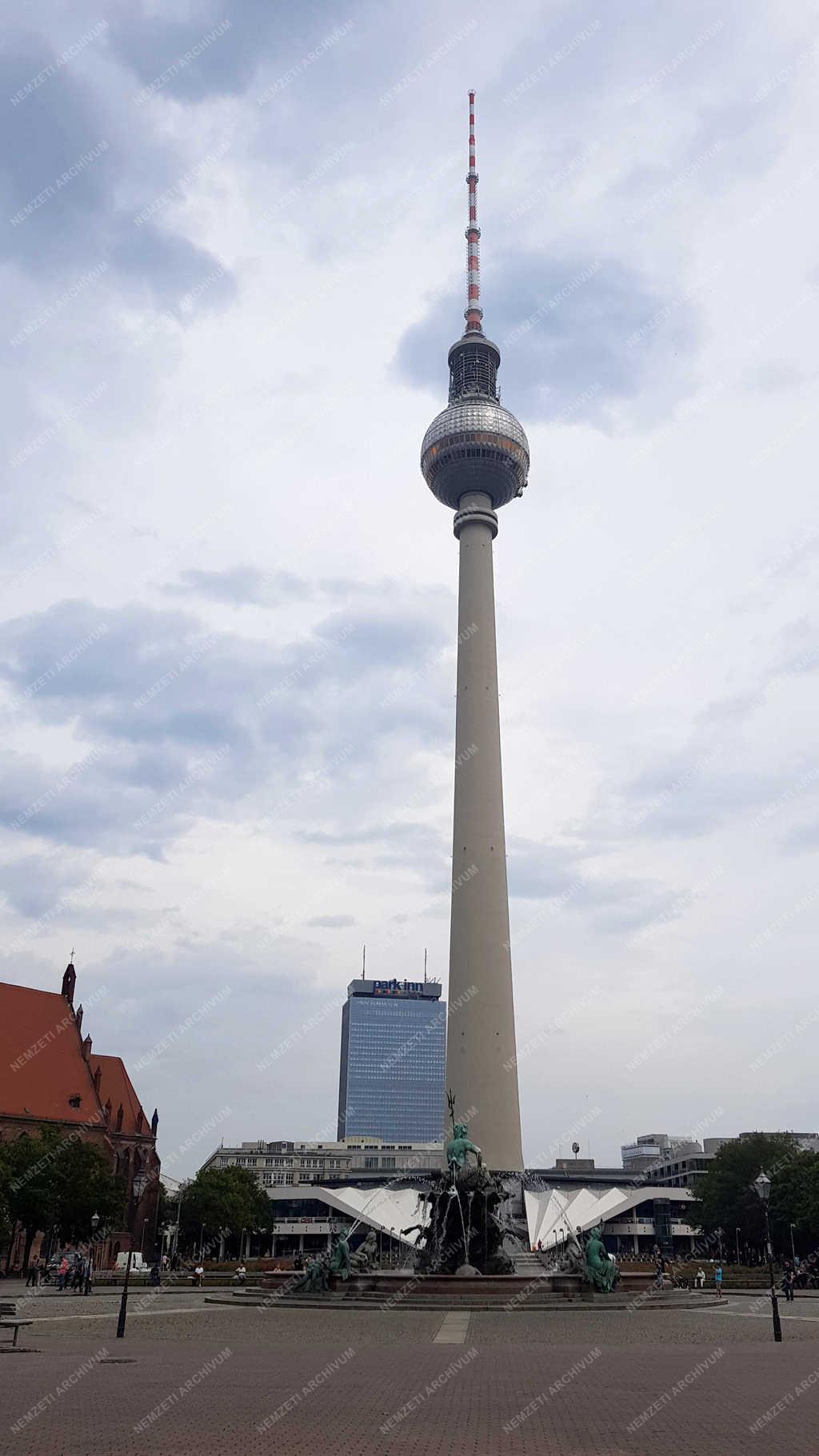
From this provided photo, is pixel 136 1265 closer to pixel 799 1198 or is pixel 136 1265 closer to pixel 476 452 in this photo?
pixel 799 1198

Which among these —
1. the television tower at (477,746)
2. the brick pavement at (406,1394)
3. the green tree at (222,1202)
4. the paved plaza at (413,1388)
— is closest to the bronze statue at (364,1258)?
the paved plaza at (413,1388)

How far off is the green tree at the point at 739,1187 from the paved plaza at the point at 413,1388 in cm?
6803

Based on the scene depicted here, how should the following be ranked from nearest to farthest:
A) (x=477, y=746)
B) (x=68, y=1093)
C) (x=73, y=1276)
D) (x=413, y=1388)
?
(x=413, y=1388), (x=73, y=1276), (x=477, y=746), (x=68, y=1093)

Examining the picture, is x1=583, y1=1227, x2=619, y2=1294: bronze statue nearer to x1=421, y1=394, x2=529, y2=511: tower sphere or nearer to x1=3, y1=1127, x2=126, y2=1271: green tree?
x1=3, y1=1127, x2=126, y2=1271: green tree

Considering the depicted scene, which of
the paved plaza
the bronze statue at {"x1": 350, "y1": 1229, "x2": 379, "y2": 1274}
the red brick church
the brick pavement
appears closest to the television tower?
the red brick church

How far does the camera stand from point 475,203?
10638 cm

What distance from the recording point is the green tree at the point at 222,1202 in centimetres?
9144

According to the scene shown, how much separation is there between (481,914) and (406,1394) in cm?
6908

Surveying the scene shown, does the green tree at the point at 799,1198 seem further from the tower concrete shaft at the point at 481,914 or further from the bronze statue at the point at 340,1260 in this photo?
the bronze statue at the point at 340,1260

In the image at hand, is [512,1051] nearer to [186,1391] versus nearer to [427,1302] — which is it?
[427,1302]

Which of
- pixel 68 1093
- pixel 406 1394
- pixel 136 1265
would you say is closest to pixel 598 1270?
pixel 406 1394

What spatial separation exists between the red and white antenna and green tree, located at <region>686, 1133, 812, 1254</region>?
79.8 metres

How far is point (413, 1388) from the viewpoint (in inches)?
695

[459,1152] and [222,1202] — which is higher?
[459,1152]
